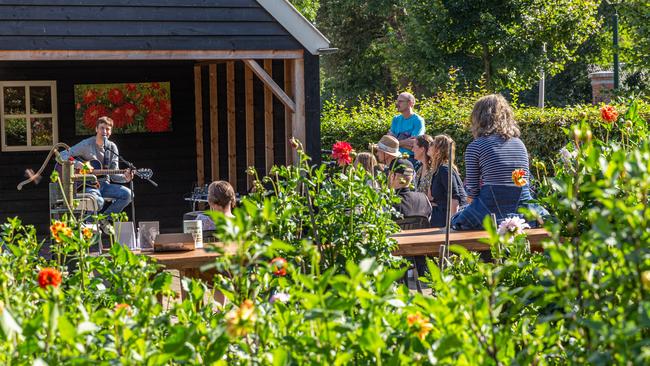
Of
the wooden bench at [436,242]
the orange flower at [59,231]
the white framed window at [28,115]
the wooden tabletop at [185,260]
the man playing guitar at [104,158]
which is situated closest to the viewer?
the orange flower at [59,231]

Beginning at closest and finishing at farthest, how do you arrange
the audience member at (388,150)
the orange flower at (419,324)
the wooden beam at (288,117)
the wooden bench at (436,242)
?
the orange flower at (419,324) → the wooden bench at (436,242) → the audience member at (388,150) → the wooden beam at (288,117)

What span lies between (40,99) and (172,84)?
5.29 ft

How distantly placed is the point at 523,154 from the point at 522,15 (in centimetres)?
1501

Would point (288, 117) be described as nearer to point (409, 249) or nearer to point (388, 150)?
point (388, 150)

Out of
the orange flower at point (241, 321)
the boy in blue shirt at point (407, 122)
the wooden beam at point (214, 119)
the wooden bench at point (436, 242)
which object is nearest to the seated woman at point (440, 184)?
the wooden bench at point (436, 242)

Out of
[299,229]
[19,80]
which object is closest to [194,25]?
[19,80]

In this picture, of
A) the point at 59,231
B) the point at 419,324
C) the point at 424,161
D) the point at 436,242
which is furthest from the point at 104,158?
the point at 419,324

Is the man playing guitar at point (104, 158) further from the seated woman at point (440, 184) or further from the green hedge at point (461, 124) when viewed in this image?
the green hedge at point (461, 124)

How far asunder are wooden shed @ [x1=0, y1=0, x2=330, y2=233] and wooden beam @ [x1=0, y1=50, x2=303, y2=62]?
1 cm

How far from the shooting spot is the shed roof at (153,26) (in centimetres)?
969

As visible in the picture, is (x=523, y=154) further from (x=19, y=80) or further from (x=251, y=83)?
(x=19, y=80)

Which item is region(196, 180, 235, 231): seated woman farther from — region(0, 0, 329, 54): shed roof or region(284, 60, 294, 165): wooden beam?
region(284, 60, 294, 165): wooden beam

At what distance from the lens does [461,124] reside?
14250mm

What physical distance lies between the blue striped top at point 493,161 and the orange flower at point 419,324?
457 centimetres
